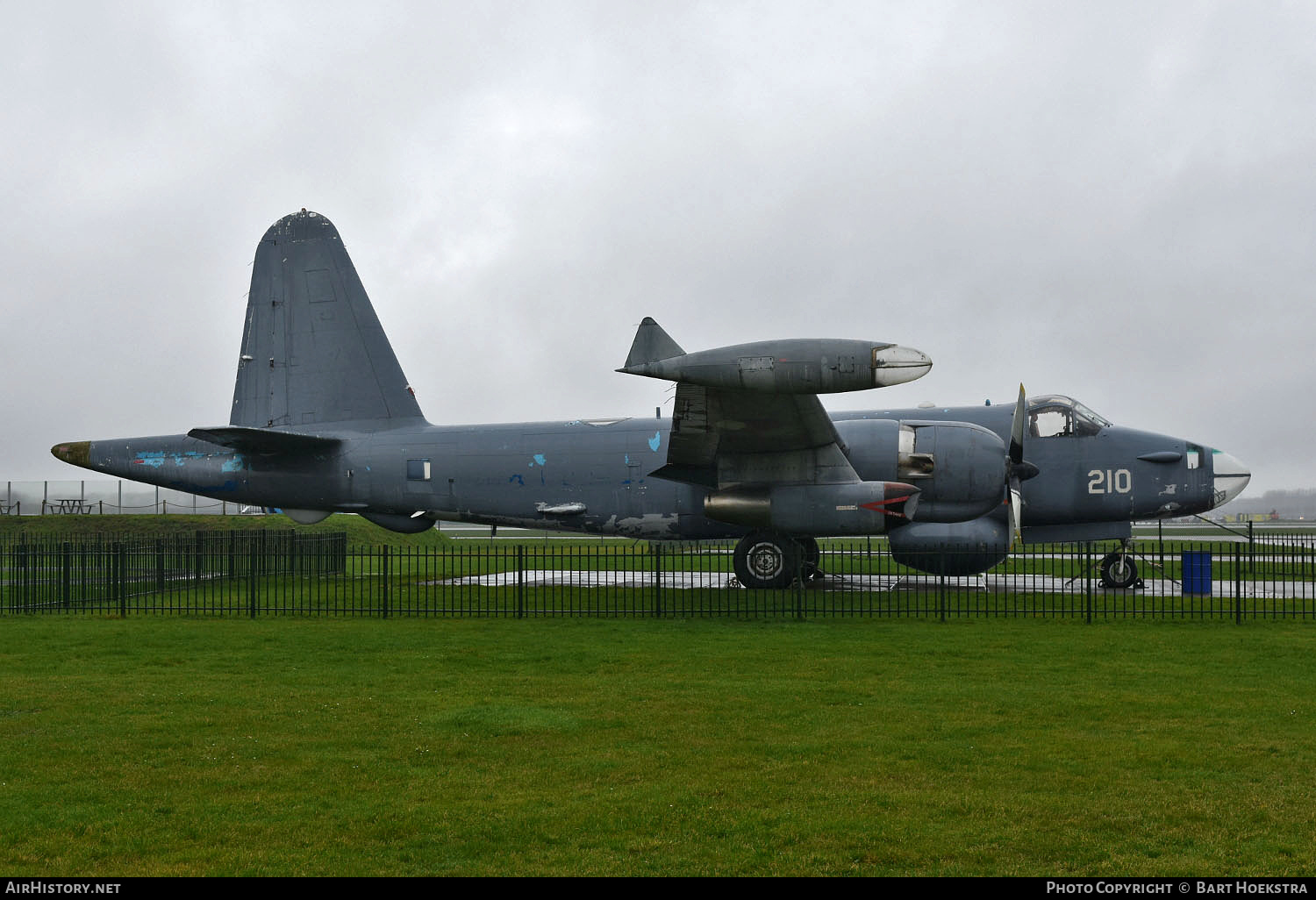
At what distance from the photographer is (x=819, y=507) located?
62.8 feet

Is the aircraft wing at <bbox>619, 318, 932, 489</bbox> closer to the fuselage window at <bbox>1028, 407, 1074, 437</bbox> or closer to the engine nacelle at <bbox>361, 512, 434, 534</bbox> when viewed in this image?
the fuselage window at <bbox>1028, 407, 1074, 437</bbox>

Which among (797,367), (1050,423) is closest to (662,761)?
(797,367)

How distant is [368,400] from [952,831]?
1944cm

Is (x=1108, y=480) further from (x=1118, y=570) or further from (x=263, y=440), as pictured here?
(x=263, y=440)

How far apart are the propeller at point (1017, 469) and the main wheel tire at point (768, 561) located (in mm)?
4309

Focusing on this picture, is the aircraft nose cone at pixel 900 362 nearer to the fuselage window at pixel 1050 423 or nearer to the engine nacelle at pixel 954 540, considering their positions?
the engine nacelle at pixel 954 540

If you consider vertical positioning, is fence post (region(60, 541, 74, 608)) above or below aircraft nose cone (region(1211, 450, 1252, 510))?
below

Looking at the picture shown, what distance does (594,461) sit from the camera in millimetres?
22000

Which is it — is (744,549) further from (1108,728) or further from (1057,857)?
(1057,857)

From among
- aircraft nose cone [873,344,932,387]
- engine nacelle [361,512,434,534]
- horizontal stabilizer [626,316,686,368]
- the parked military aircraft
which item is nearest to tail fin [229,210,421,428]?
the parked military aircraft

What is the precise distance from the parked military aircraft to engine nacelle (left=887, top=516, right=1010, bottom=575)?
0.06 meters

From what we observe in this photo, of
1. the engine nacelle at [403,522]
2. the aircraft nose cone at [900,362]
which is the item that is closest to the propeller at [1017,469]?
the aircraft nose cone at [900,362]

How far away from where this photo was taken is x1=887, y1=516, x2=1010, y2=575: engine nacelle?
2028 cm

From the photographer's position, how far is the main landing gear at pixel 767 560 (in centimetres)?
2025
